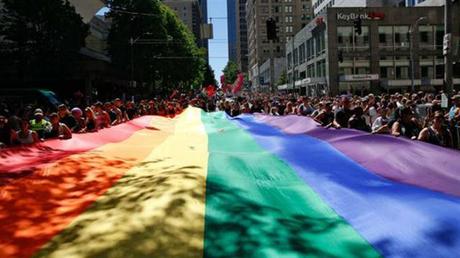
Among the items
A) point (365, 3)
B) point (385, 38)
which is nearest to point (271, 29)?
point (385, 38)

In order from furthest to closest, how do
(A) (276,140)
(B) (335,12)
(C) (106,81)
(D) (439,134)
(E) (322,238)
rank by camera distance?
(B) (335,12) < (C) (106,81) < (A) (276,140) < (D) (439,134) < (E) (322,238)

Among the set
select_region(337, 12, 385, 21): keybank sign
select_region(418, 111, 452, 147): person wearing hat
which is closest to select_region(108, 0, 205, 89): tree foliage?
select_region(337, 12, 385, 21): keybank sign

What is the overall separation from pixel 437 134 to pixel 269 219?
6.30 metres

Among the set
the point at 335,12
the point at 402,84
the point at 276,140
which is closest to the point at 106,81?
the point at 335,12

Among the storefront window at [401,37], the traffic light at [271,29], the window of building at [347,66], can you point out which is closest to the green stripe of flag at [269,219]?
the traffic light at [271,29]

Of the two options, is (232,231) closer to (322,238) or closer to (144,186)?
(322,238)

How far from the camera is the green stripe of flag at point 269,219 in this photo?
4.43 meters

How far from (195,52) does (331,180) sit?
2817 inches

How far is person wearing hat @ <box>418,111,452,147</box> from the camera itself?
31.5 ft

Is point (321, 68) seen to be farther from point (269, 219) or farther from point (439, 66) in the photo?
point (269, 219)

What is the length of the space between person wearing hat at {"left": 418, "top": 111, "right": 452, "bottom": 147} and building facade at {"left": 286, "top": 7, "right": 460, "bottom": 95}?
186 ft

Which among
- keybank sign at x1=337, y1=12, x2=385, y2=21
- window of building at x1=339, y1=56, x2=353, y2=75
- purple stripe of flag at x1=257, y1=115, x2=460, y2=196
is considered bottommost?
purple stripe of flag at x1=257, y1=115, x2=460, y2=196

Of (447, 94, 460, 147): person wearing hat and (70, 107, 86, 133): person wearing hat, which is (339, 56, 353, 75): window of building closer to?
(447, 94, 460, 147): person wearing hat

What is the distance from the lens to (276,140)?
11.1 meters
